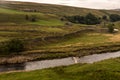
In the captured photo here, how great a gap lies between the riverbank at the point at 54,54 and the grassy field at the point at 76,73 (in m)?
30.2

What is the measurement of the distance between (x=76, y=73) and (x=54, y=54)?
41.7 metres

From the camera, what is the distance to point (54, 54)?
108m

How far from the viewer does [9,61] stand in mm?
100750

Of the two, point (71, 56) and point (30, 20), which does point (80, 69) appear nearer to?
point (71, 56)

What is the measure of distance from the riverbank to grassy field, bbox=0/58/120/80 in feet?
99.1

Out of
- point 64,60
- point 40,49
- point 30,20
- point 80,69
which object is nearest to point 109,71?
point 80,69

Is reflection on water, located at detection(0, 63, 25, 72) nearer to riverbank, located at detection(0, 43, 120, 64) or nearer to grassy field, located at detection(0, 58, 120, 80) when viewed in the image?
riverbank, located at detection(0, 43, 120, 64)

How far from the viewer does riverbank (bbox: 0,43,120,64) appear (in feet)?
336

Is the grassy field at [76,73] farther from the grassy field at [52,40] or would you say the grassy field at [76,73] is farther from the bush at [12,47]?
the bush at [12,47]

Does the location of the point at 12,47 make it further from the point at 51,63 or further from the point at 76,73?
the point at 76,73

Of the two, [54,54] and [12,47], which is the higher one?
[12,47]

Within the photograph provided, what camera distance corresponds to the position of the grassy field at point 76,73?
6266cm

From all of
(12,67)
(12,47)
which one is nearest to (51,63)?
(12,67)

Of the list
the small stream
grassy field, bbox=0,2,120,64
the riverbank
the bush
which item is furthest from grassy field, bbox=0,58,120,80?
the bush
